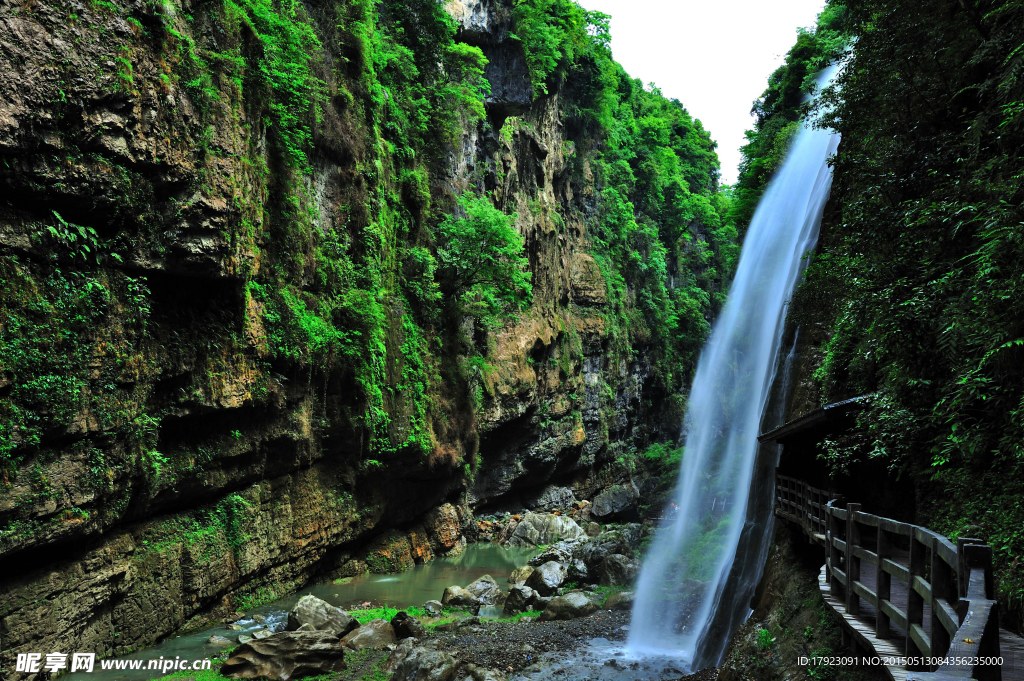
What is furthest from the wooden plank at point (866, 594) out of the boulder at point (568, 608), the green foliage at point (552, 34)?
the green foliage at point (552, 34)

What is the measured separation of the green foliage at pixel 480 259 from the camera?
68.0 ft

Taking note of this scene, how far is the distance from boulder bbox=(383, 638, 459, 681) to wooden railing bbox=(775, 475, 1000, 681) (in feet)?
19.7

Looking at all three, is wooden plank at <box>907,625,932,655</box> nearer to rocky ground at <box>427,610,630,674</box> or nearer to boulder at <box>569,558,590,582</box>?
rocky ground at <box>427,610,630,674</box>

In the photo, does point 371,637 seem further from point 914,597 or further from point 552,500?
point 552,500

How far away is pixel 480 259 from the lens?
20.8 meters

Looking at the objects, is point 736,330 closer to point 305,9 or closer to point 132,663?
point 305,9

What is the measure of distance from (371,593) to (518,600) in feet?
12.6

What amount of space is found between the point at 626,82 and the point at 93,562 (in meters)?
40.2

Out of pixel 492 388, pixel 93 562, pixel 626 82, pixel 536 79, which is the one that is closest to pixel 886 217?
pixel 93 562

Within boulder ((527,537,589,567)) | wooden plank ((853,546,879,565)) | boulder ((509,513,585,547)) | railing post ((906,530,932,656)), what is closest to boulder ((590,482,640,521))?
boulder ((509,513,585,547))

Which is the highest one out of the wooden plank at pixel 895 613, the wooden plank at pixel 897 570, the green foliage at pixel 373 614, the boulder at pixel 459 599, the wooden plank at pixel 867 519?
the wooden plank at pixel 867 519

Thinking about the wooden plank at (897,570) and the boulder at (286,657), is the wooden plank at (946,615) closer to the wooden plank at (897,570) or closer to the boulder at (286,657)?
the wooden plank at (897,570)

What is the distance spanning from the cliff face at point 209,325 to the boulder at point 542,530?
2.14 metres

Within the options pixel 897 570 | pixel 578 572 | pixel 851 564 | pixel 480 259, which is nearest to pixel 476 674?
pixel 851 564
